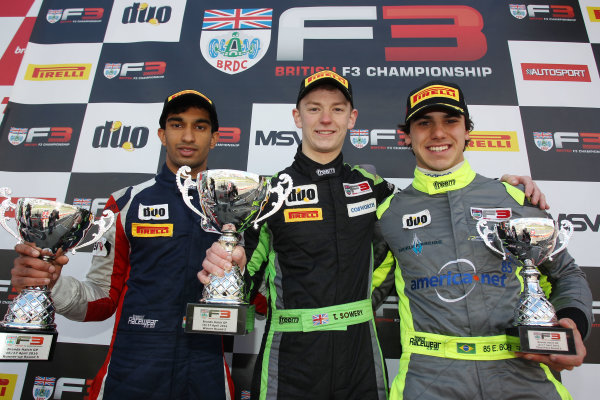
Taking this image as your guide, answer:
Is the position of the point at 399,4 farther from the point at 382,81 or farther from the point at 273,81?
the point at 273,81

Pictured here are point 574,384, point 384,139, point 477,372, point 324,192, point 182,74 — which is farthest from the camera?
point 182,74

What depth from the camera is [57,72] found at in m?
2.43

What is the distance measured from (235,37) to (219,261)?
192 centimetres

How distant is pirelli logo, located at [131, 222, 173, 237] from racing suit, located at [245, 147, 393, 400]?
370 mm

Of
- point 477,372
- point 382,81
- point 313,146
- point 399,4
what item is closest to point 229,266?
point 313,146

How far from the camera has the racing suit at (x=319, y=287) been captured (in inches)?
44.1

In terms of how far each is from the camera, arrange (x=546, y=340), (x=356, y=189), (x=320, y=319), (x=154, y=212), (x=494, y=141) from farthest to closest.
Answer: (x=494, y=141) < (x=154, y=212) < (x=356, y=189) < (x=320, y=319) < (x=546, y=340)

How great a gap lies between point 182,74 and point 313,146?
142cm

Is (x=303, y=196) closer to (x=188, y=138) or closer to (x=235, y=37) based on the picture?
(x=188, y=138)

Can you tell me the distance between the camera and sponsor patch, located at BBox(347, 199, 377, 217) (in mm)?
1330

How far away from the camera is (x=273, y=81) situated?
2287 millimetres

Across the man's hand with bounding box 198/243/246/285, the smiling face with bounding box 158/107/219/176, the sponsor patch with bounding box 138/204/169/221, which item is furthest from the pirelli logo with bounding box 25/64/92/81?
the man's hand with bounding box 198/243/246/285

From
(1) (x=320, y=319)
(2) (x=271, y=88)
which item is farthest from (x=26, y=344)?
(2) (x=271, y=88)

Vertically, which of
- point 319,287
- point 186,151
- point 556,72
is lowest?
point 319,287
